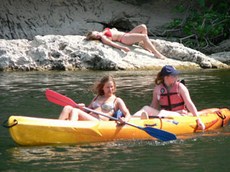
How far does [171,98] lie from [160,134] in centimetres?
112

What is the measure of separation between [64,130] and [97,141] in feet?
1.39

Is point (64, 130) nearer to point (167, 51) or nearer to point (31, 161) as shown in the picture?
point (31, 161)

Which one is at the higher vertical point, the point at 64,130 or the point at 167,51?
the point at 167,51

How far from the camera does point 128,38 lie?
49.1ft

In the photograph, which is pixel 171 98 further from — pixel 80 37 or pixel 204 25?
pixel 204 25

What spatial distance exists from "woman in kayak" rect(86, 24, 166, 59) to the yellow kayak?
23.5 ft

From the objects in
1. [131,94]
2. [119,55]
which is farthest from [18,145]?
[119,55]

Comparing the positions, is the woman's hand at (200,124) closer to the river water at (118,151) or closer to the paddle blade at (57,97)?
the river water at (118,151)

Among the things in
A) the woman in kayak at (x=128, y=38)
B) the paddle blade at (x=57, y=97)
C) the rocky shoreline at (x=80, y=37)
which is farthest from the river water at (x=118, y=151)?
the woman in kayak at (x=128, y=38)

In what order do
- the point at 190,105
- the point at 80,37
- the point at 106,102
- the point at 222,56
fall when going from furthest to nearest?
1. the point at 222,56
2. the point at 80,37
3. the point at 190,105
4. the point at 106,102

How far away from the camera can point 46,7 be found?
63.3 ft

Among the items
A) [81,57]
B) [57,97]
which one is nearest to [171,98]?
[57,97]

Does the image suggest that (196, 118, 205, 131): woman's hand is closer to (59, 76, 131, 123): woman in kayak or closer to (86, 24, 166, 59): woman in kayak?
(59, 76, 131, 123): woman in kayak

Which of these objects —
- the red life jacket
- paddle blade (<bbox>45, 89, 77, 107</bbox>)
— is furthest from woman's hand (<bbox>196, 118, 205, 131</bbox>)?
paddle blade (<bbox>45, 89, 77, 107</bbox>)
